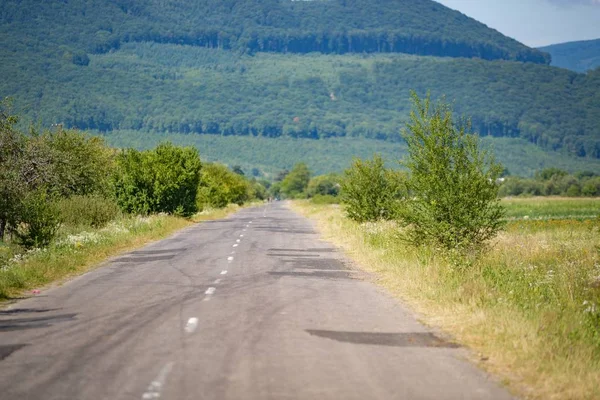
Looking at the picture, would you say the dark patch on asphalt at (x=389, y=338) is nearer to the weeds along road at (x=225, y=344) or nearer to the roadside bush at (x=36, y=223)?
the weeds along road at (x=225, y=344)

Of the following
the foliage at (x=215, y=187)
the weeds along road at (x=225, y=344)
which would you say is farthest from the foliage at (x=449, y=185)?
the foliage at (x=215, y=187)

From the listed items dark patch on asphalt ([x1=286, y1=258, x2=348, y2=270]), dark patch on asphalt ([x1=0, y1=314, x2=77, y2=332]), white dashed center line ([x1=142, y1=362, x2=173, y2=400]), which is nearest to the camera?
white dashed center line ([x1=142, y1=362, x2=173, y2=400])

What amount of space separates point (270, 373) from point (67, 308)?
6720 millimetres

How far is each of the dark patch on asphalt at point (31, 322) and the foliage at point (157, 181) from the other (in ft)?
120

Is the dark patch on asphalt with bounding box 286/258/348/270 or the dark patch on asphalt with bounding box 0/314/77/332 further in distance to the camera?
the dark patch on asphalt with bounding box 286/258/348/270

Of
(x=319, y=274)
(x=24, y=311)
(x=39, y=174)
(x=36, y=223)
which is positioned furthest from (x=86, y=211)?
(x=24, y=311)

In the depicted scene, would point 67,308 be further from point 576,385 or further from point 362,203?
point 362,203

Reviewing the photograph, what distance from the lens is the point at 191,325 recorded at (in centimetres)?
1241

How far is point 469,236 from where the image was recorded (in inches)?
847

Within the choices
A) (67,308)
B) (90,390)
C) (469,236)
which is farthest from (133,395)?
(469,236)

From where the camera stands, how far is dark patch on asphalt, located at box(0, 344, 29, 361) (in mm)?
10285

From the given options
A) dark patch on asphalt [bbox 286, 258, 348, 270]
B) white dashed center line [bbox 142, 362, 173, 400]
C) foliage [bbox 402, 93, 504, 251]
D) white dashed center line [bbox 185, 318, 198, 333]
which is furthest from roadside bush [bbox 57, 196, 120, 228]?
white dashed center line [bbox 142, 362, 173, 400]

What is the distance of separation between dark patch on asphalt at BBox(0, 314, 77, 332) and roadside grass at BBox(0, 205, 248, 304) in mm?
2882

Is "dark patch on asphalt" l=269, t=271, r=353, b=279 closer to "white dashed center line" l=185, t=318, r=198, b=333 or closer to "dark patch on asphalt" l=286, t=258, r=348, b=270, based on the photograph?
"dark patch on asphalt" l=286, t=258, r=348, b=270
